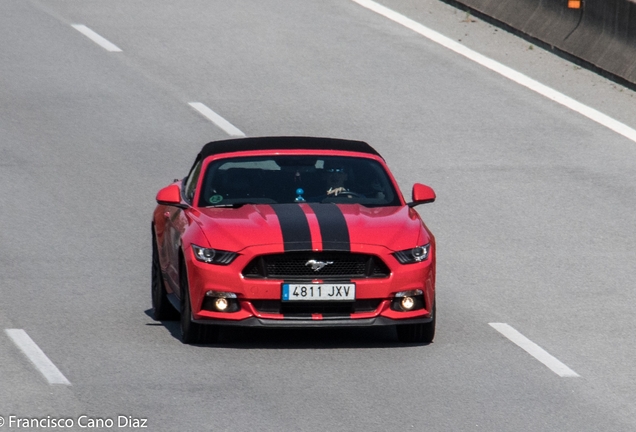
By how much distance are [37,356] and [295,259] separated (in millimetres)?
1899

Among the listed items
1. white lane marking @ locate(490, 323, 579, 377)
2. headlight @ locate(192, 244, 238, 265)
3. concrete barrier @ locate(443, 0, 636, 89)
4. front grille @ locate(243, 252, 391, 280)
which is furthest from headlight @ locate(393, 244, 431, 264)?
concrete barrier @ locate(443, 0, 636, 89)

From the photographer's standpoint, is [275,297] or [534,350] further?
[534,350]

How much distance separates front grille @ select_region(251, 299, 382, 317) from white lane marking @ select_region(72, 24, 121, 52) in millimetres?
13626

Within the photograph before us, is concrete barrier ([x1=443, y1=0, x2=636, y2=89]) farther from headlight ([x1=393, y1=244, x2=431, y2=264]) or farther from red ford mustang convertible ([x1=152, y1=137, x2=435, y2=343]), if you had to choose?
headlight ([x1=393, y1=244, x2=431, y2=264])

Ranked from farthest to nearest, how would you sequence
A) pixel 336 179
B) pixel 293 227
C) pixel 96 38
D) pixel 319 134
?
pixel 96 38
pixel 319 134
pixel 336 179
pixel 293 227

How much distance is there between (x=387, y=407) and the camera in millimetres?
9539

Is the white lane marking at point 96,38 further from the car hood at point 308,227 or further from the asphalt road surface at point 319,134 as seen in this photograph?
the car hood at point 308,227

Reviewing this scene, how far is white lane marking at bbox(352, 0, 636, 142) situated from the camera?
67.6 feet

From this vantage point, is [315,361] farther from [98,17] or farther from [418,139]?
[98,17]

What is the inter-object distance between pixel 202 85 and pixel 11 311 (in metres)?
10.4

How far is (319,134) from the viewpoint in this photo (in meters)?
19.6

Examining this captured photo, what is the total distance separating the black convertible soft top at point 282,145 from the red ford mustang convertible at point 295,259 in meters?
0.57

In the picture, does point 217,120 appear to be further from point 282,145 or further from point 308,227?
point 308,227

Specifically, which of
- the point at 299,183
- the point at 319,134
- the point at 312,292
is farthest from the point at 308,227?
the point at 319,134
